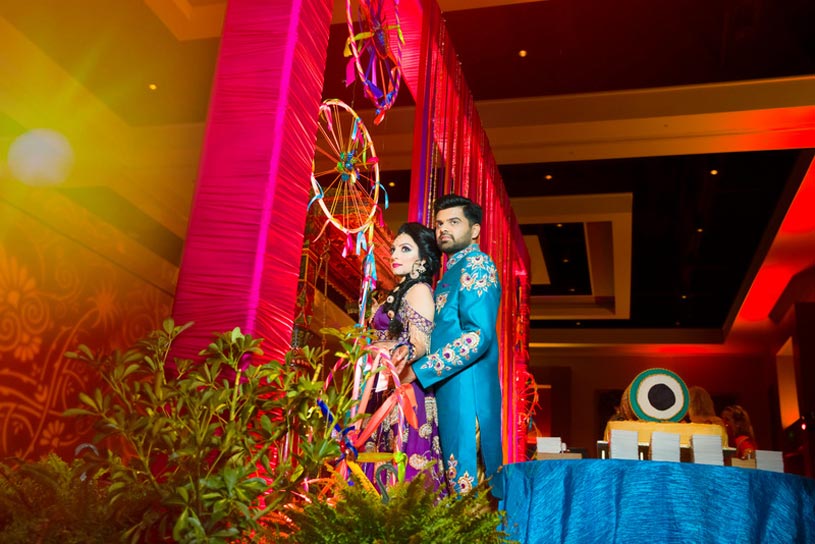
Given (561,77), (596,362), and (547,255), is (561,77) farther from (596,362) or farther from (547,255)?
(596,362)

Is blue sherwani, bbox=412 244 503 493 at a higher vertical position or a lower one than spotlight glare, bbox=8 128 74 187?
lower

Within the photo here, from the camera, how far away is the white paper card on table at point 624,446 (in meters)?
1.96

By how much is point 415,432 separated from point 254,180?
834 millimetres

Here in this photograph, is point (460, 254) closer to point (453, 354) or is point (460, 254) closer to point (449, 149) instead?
point (453, 354)

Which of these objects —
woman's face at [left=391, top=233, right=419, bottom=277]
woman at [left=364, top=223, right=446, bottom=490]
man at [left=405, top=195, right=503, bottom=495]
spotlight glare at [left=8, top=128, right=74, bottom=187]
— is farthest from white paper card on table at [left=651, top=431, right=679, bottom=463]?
spotlight glare at [left=8, top=128, right=74, bottom=187]

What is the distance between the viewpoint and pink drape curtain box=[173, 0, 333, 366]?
6.04ft

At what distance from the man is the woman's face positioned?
0.51ft

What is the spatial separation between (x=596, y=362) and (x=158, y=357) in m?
13.1

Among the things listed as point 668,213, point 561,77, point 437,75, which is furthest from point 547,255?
point 437,75

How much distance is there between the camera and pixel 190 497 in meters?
1.05

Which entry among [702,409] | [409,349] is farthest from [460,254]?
[702,409]

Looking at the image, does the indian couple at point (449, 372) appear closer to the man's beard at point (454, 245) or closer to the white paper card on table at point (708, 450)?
A: the man's beard at point (454, 245)

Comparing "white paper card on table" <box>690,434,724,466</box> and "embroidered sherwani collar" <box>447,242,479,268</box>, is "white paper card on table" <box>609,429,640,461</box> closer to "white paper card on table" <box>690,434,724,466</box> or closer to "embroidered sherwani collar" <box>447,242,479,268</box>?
"white paper card on table" <box>690,434,724,466</box>

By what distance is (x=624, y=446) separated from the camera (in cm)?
198
